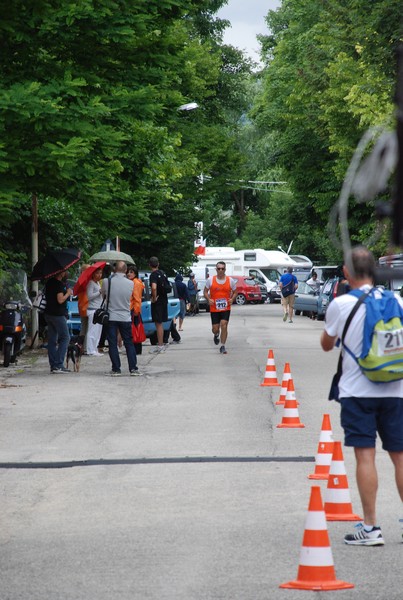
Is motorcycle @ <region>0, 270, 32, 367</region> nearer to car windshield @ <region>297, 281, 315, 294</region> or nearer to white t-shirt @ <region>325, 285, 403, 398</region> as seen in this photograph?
white t-shirt @ <region>325, 285, 403, 398</region>

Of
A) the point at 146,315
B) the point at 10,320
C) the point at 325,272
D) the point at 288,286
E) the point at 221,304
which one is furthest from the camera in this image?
the point at 325,272

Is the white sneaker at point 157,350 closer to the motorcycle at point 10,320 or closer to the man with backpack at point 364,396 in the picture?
the motorcycle at point 10,320

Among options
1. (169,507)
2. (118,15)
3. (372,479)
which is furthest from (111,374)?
(372,479)

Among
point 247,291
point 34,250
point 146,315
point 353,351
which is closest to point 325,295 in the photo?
point 146,315

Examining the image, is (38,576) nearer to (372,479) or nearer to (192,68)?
(372,479)

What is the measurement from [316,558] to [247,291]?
6902 cm

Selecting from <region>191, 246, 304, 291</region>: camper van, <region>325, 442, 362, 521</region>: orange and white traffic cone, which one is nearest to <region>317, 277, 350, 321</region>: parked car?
<region>191, 246, 304, 291</region>: camper van

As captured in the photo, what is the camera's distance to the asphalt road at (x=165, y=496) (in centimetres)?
630

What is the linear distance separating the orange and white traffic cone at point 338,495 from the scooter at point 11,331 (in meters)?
14.4

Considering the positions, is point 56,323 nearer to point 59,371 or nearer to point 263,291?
point 59,371

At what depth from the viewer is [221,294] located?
25.3 m

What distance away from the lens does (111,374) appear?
20484 mm

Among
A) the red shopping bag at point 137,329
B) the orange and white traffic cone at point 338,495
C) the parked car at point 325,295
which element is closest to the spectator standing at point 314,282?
the parked car at point 325,295

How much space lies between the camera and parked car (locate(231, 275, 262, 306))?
2943 inches
